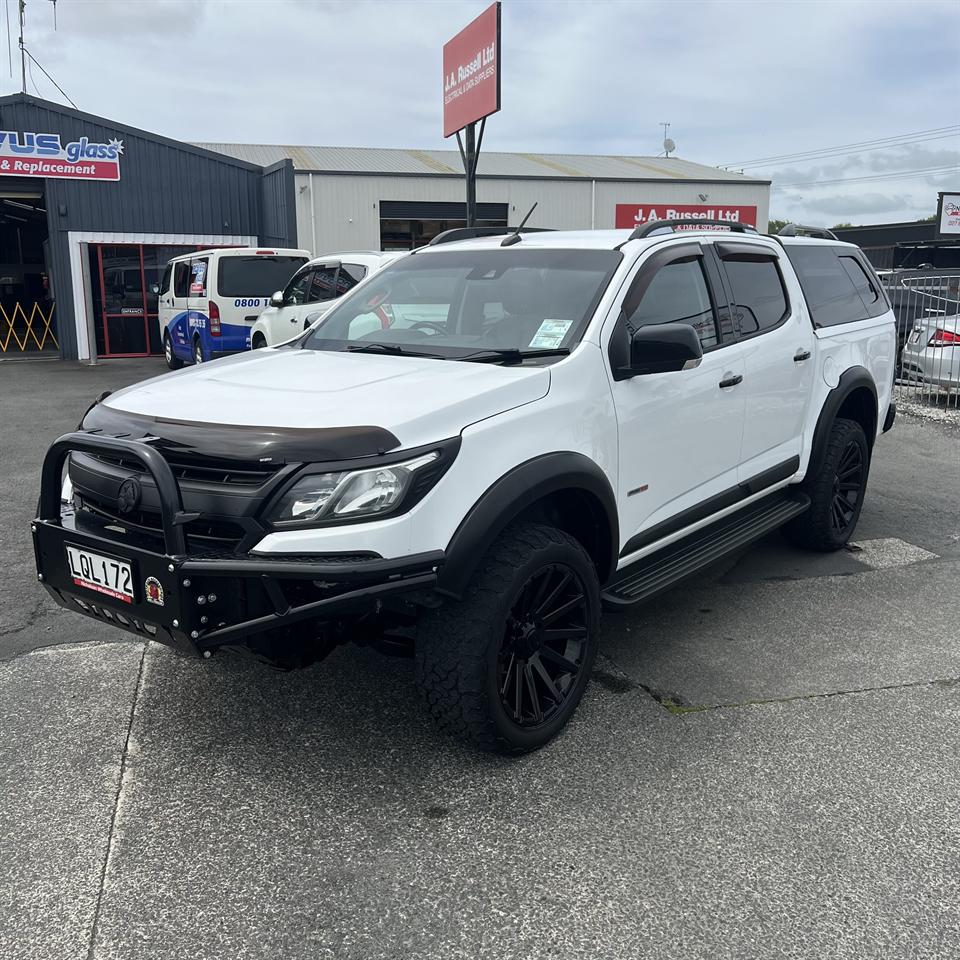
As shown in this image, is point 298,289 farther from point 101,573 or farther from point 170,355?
point 101,573

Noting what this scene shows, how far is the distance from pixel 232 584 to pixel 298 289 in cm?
990

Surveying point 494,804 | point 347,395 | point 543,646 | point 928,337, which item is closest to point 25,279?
point 928,337

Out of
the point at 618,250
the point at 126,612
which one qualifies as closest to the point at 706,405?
the point at 618,250

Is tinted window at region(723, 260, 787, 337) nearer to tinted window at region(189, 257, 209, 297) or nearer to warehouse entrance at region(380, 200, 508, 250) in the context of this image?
tinted window at region(189, 257, 209, 297)

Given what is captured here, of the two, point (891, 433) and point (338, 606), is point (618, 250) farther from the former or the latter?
point (891, 433)

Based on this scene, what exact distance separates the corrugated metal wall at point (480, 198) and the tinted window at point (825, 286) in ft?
50.6

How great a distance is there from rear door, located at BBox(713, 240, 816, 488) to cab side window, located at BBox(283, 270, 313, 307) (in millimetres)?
8019

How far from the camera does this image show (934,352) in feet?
37.1

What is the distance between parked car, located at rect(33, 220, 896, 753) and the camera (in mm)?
2721

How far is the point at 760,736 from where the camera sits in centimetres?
340

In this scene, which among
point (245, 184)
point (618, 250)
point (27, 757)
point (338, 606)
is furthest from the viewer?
point (245, 184)

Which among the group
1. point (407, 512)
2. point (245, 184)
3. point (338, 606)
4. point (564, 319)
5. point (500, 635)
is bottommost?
point (500, 635)

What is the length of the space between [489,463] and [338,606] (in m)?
0.67

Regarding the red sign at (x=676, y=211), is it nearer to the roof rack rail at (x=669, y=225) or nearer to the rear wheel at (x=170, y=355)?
the rear wheel at (x=170, y=355)
